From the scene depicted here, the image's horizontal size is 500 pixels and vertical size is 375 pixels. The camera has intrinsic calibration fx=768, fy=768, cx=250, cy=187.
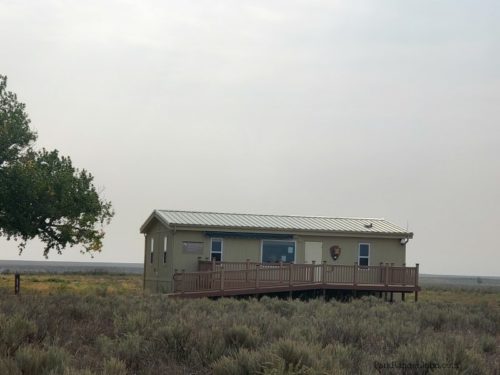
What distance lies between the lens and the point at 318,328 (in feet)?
49.2

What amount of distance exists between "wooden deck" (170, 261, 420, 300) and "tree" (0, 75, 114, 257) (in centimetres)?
609

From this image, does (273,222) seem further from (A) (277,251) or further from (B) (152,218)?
(B) (152,218)

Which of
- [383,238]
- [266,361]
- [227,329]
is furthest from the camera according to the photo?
[383,238]

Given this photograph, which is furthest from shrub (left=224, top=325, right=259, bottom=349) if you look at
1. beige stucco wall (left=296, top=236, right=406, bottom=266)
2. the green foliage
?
beige stucco wall (left=296, top=236, right=406, bottom=266)

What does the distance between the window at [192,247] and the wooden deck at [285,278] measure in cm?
74

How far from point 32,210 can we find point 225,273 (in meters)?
8.90

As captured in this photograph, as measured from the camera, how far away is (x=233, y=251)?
3425 centimetres

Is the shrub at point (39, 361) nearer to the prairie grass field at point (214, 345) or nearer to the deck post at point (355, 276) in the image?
the prairie grass field at point (214, 345)

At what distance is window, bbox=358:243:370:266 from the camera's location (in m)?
36.0

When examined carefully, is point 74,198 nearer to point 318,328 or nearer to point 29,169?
point 29,169

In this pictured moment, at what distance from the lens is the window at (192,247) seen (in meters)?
33.5

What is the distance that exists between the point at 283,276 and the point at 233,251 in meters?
2.91

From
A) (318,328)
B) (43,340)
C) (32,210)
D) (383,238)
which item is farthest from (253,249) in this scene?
(43,340)

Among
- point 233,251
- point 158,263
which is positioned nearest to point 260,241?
point 233,251
